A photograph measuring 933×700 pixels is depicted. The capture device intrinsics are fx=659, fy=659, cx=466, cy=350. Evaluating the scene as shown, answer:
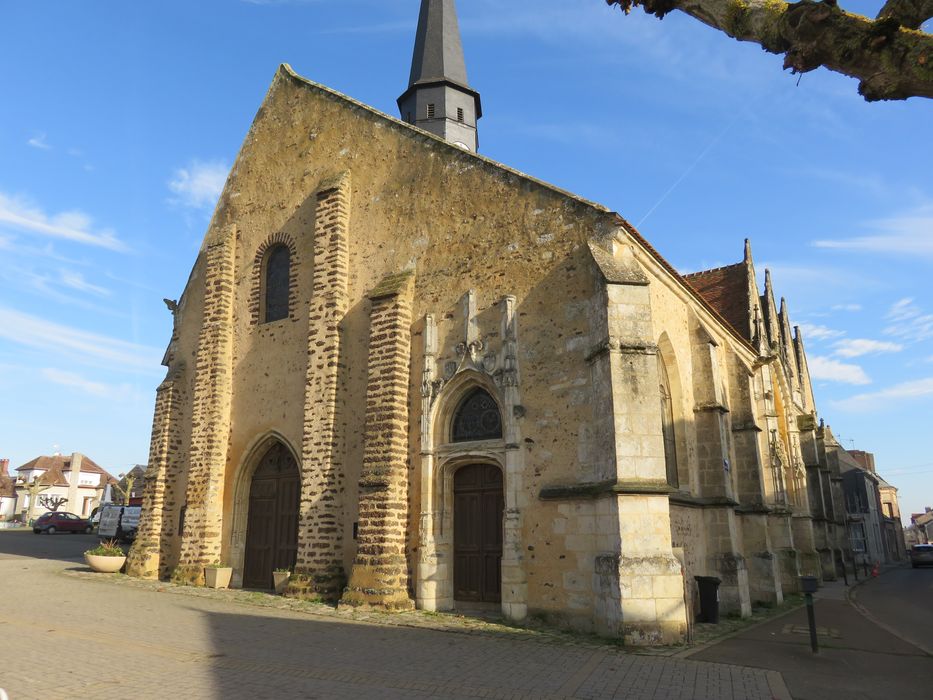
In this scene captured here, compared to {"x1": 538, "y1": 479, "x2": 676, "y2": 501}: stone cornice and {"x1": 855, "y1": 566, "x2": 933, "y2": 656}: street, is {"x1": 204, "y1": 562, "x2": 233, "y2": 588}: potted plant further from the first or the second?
{"x1": 855, "y1": 566, "x2": 933, "y2": 656}: street

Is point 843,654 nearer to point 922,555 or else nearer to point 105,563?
point 105,563

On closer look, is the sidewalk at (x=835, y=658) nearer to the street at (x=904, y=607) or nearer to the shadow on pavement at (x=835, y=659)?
the shadow on pavement at (x=835, y=659)

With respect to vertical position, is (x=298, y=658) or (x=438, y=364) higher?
(x=438, y=364)

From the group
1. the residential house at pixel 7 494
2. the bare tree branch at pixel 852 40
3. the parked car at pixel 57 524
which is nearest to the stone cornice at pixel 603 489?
the bare tree branch at pixel 852 40

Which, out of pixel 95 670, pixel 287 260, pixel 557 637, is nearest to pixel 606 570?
pixel 557 637

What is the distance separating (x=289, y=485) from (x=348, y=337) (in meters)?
3.52

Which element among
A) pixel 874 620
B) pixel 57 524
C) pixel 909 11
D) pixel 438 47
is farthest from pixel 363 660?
pixel 57 524

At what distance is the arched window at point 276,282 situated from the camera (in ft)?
50.5

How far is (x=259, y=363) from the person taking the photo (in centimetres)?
1507

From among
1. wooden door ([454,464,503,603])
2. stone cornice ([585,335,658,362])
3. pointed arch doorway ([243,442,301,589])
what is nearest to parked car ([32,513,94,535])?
pointed arch doorway ([243,442,301,589])

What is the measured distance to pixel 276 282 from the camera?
1566 cm

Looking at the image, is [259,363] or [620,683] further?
[259,363]

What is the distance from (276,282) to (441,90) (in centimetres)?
1020

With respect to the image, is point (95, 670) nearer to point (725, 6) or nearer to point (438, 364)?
point (438, 364)
